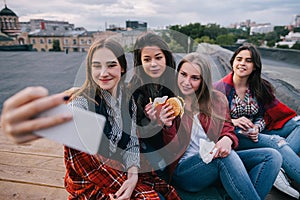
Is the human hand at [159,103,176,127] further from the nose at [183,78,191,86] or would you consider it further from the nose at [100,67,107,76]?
the nose at [100,67,107,76]

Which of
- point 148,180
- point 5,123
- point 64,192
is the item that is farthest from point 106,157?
point 5,123

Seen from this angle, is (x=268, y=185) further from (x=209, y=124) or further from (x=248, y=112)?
(x=248, y=112)

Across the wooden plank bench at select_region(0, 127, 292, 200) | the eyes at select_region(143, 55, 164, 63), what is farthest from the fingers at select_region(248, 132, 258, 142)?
the eyes at select_region(143, 55, 164, 63)

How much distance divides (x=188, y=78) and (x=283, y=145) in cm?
71

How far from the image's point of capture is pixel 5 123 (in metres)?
0.40

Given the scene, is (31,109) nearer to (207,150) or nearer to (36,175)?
(207,150)

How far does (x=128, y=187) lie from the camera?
991 mm

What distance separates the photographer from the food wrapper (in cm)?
108

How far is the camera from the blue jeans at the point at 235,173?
3.41 ft

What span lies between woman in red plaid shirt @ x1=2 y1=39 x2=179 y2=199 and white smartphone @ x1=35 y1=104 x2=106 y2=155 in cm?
49

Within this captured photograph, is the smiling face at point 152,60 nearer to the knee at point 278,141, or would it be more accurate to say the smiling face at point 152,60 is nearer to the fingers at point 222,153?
the fingers at point 222,153

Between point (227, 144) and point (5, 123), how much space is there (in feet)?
3.29

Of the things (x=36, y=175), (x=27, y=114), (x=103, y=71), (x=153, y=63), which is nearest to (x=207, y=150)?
(x=153, y=63)

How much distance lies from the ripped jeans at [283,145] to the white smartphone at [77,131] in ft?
3.87
